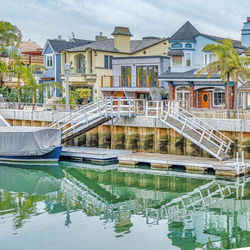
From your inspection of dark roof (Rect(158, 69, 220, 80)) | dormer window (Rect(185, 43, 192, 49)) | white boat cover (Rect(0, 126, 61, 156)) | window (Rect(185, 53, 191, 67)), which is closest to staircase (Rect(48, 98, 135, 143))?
white boat cover (Rect(0, 126, 61, 156))

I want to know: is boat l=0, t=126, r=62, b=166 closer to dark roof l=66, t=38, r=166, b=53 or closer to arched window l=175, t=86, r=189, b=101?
arched window l=175, t=86, r=189, b=101

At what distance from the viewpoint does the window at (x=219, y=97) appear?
1817 inches

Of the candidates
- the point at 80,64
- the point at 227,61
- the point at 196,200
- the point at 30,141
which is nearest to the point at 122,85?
the point at 80,64

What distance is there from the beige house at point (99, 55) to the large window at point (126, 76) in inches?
72.4

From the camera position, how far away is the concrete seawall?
110ft

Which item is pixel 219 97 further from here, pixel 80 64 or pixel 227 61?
pixel 80 64

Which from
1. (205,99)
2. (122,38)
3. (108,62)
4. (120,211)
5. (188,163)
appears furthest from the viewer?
(122,38)

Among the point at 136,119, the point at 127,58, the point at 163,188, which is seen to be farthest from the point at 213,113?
the point at 127,58

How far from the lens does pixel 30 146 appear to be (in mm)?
36938

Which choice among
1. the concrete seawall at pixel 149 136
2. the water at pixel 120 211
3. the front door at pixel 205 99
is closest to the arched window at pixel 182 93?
the front door at pixel 205 99

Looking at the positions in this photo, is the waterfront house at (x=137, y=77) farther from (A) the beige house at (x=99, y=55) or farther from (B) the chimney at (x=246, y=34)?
(B) the chimney at (x=246, y=34)

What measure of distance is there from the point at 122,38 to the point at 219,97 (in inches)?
679

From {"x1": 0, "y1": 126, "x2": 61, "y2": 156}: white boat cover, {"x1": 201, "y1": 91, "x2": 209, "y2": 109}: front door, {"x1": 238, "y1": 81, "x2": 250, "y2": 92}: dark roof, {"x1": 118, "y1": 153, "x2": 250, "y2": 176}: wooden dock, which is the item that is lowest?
{"x1": 118, "y1": 153, "x2": 250, "y2": 176}: wooden dock

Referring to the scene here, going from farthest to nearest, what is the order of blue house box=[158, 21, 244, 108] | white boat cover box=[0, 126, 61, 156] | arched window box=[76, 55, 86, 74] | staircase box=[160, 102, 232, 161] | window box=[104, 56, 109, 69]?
arched window box=[76, 55, 86, 74] → window box=[104, 56, 109, 69] → blue house box=[158, 21, 244, 108] → white boat cover box=[0, 126, 61, 156] → staircase box=[160, 102, 232, 161]
